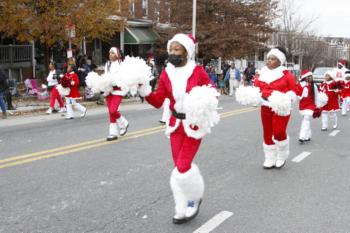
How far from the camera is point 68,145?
335 inches

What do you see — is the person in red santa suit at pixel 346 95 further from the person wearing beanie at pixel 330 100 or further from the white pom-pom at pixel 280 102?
the white pom-pom at pixel 280 102

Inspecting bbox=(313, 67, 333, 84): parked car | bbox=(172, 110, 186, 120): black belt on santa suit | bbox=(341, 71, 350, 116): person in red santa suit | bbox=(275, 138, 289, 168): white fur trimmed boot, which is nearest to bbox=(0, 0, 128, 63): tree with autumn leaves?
bbox=(341, 71, 350, 116): person in red santa suit

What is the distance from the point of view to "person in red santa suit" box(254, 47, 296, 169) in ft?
21.4

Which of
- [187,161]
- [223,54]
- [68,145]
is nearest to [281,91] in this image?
[187,161]

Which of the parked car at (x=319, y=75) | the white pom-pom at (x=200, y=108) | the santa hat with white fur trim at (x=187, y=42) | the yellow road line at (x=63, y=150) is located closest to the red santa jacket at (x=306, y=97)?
the yellow road line at (x=63, y=150)

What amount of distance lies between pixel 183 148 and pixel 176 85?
64 cm

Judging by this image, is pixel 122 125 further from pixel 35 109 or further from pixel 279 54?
pixel 35 109

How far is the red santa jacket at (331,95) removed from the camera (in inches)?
441

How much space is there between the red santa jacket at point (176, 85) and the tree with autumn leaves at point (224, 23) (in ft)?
86.8

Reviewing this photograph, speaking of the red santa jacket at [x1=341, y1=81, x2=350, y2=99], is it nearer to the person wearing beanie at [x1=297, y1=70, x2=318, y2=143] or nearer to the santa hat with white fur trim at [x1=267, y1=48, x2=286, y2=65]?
the person wearing beanie at [x1=297, y1=70, x2=318, y2=143]

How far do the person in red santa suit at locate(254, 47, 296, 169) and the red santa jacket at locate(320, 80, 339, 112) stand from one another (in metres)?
4.74

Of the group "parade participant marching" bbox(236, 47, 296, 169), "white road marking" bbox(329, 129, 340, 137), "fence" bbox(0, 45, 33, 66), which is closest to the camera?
"parade participant marching" bbox(236, 47, 296, 169)

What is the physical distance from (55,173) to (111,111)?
2.79m

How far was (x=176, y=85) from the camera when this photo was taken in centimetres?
452
